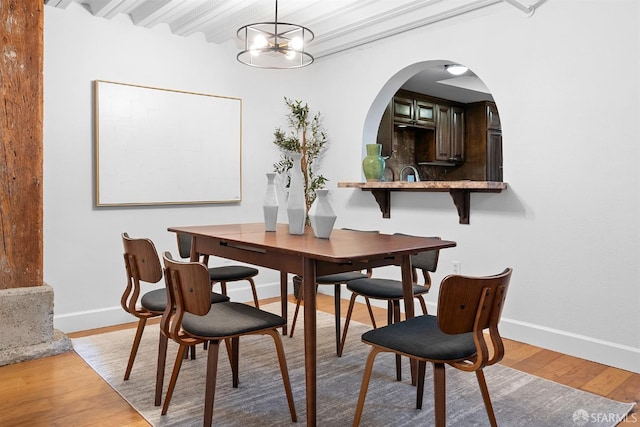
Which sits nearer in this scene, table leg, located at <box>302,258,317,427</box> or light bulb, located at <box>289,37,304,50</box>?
table leg, located at <box>302,258,317,427</box>

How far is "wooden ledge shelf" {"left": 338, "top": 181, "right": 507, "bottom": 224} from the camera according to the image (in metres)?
3.33

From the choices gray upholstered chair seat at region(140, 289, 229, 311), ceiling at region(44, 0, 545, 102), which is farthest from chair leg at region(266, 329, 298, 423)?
ceiling at region(44, 0, 545, 102)

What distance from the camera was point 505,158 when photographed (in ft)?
→ 11.3

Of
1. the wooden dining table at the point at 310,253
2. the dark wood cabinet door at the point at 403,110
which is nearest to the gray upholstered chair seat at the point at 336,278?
the wooden dining table at the point at 310,253

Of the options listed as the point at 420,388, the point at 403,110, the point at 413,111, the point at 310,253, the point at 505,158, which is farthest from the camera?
the point at 413,111

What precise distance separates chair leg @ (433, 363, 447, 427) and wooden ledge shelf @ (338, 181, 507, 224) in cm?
179

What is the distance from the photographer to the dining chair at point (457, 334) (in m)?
1.66

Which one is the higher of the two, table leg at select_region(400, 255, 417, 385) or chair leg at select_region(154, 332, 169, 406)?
table leg at select_region(400, 255, 417, 385)

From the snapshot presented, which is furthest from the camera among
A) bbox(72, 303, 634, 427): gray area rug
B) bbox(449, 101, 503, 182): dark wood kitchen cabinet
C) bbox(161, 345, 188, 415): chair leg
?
bbox(449, 101, 503, 182): dark wood kitchen cabinet

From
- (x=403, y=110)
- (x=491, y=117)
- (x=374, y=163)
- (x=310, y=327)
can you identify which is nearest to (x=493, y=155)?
(x=491, y=117)

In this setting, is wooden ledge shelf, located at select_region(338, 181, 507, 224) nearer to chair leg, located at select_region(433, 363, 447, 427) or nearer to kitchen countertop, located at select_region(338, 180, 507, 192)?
kitchen countertop, located at select_region(338, 180, 507, 192)

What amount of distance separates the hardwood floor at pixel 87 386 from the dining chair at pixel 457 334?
100cm

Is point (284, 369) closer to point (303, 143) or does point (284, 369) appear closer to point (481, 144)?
point (303, 143)

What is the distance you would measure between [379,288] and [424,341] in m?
1.04
